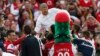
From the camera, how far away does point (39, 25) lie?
44.0ft

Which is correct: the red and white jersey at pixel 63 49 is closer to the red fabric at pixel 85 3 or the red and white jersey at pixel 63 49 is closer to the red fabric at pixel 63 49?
the red fabric at pixel 63 49

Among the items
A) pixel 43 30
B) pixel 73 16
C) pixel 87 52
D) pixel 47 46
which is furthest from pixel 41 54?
pixel 73 16

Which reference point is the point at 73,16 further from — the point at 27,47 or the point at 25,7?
the point at 27,47

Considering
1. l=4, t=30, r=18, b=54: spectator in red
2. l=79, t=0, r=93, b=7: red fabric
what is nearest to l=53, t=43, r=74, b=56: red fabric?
l=4, t=30, r=18, b=54: spectator in red

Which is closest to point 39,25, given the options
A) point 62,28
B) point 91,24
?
point 91,24

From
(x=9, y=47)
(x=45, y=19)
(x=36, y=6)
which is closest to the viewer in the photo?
(x=9, y=47)

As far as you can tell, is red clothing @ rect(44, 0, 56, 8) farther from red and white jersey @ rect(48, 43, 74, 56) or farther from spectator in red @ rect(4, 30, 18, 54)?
red and white jersey @ rect(48, 43, 74, 56)

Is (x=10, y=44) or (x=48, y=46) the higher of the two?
(x=10, y=44)

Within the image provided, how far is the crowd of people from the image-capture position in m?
10.3

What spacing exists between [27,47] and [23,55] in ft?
0.62

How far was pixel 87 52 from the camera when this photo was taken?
10.1 meters

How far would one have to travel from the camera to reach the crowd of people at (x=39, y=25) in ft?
33.9

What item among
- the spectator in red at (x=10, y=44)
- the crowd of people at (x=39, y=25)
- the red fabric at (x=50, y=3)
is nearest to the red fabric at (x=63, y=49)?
the crowd of people at (x=39, y=25)

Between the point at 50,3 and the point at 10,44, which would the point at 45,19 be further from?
the point at 50,3
